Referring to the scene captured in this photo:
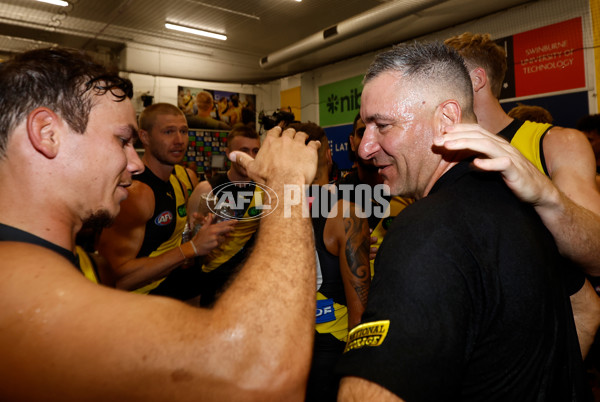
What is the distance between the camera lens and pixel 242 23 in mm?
8562

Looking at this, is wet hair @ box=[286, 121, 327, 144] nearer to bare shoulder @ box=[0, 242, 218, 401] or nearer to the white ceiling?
bare shoulder @ box=[0, 242, 218, 401]

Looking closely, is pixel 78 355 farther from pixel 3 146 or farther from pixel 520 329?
pixel 520 329

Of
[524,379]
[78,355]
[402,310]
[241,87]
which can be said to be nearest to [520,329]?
[524,379]

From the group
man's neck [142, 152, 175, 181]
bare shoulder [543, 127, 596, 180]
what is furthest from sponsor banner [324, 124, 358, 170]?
bare shoulder [543, 127, 596, 180]

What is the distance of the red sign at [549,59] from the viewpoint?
5.97 m

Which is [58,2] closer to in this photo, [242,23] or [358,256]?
[242,23]

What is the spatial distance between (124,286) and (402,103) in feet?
7.31

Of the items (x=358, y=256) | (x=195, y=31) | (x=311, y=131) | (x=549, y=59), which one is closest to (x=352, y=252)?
(x=358, y=256)

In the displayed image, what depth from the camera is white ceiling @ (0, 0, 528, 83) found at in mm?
7211

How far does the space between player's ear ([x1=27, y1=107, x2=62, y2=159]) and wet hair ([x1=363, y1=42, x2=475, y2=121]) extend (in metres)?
1.04

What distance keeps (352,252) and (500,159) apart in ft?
4.37

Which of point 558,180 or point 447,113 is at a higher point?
point 447,113

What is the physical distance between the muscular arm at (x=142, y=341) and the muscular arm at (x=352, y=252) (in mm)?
1297

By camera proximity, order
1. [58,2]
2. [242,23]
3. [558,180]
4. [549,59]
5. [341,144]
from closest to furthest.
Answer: [558,180] < [549,59] < [58,2] < [242,23] < [341,144]
